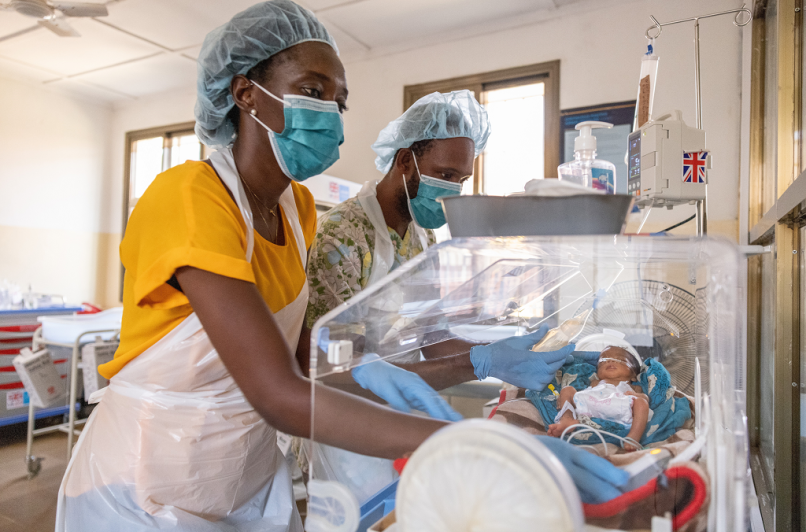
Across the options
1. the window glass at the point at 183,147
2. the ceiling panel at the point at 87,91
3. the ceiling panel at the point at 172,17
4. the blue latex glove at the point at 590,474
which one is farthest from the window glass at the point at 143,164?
the blue latex glove at the point at 590,474

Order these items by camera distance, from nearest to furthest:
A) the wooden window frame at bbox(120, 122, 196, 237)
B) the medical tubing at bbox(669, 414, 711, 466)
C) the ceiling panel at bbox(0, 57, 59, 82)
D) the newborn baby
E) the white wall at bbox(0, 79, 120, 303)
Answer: the medical tubing at bbox(669, 414, 711, 466) < the newborn baby < the ceiling panel at bbox(0, 57, 59, 82) < the white wall at bbox(0, 79, 120, 303) < the wooden window frame at bbox(120, 122, 196, 237)

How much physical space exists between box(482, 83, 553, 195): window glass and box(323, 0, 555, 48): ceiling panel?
53 centimetres

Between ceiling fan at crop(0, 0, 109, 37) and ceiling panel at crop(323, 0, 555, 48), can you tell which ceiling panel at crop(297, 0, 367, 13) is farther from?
ceiling fan at crop(0, 0, 109, 37)

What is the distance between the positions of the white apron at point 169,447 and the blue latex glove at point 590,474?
606 millimetres

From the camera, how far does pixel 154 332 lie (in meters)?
0.94

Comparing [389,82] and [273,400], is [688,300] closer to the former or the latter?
[273,400]

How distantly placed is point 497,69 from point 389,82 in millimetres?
954

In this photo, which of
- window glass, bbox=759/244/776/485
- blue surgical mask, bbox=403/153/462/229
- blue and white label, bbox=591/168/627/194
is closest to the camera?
blue and white label, bbox=591/168/627/194

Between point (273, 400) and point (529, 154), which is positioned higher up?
point (529, 154)

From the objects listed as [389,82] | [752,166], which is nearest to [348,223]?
[752,166]

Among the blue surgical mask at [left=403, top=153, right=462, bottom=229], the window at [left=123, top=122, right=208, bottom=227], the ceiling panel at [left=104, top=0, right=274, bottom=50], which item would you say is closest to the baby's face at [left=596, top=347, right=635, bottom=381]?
the blue surgical mask at [left=403, top=153, right=462, bottom=229]

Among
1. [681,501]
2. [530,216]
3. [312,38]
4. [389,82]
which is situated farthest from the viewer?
[389,82]

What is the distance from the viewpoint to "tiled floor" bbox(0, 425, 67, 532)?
2.66 meters

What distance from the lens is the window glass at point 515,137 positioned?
381 centimetres
